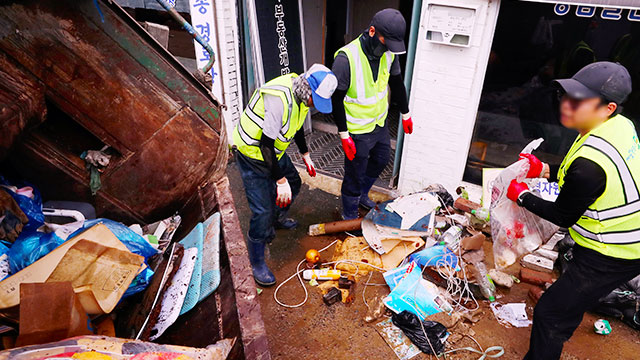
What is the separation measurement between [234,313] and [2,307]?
884 millimetres

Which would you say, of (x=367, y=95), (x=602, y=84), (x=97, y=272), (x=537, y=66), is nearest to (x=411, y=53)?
(x=367, y=95)

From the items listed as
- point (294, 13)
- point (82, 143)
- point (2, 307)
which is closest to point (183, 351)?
point (2, 307)

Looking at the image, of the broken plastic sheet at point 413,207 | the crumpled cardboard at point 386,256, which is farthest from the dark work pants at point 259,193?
the broken plastic sheet at point 413,207

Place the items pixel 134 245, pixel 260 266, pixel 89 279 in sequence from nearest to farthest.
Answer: pixel 89 279 < pixel 134 245 < pixel 260 266

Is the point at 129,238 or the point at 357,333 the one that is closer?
the point at 129,238

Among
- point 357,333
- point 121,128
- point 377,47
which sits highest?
point 377,47

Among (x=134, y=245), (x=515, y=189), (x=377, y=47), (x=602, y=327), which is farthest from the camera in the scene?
(x=377, y=47)

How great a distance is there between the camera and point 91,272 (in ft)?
5.82

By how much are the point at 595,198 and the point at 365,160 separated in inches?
80.5

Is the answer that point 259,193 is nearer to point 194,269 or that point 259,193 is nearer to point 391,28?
point 194,269

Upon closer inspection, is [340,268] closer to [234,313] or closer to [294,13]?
[234,313]

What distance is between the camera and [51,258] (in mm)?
1692

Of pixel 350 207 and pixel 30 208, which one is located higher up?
pixel 30 208

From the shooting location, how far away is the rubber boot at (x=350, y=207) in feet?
13.2
